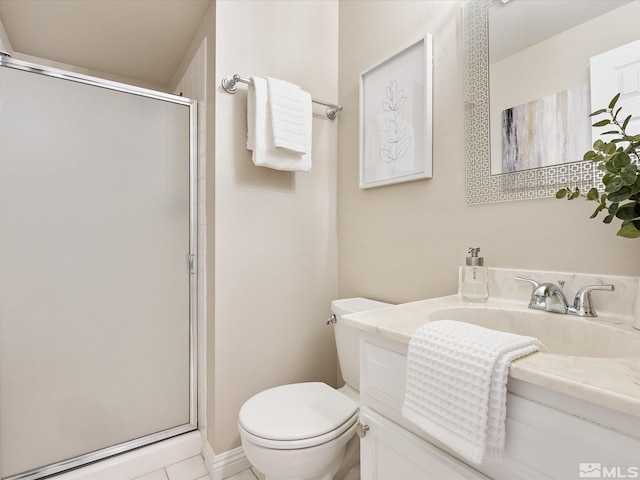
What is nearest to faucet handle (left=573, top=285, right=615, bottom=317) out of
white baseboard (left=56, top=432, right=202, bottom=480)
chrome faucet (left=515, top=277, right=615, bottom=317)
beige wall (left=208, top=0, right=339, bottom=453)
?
chrome faucet (left=515, top=277, right=615, bottom=317)

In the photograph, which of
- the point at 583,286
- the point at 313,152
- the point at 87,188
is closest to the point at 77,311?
the point at 87,188

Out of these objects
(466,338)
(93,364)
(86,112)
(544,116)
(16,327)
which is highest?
(86,112)

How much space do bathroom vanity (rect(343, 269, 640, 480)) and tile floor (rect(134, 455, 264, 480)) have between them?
2.75 ft

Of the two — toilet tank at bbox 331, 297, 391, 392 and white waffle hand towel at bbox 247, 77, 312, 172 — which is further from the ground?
white waffle hand towel at bbox 247, 77, 312, 172

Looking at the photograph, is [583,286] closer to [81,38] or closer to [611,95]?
[611,95]

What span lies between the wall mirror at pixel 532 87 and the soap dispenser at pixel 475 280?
22 cm

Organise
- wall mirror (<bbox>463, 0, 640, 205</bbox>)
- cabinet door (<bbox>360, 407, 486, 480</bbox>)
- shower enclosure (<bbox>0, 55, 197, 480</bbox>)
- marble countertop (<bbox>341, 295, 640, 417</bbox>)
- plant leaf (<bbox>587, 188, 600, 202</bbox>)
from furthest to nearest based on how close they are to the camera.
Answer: shower enclosure (<bbox>0, 55, 197, 480</bbox>), wall mirror (<bbox>463, 0, 640, 205</bbox>), plant leaf (<bbox>587, 188, 600, 202</bbox>), cabinet door (<bbox>360, 407, 486, 480</bbox>), marble countertop (<bbox>341, 295, 640, 417</bbox>)

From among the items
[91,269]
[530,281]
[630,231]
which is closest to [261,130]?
[91,269]

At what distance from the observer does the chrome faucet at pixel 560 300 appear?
32.5 inches

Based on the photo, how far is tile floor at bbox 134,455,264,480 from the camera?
142cm

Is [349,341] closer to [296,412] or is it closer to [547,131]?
[296,412]

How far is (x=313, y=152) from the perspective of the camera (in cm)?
173

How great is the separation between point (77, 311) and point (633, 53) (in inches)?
77.9

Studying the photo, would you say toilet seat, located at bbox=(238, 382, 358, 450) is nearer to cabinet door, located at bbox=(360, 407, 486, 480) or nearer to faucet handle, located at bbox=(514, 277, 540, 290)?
cabinet door, located at bbox=(360, 407, 486, 480)
